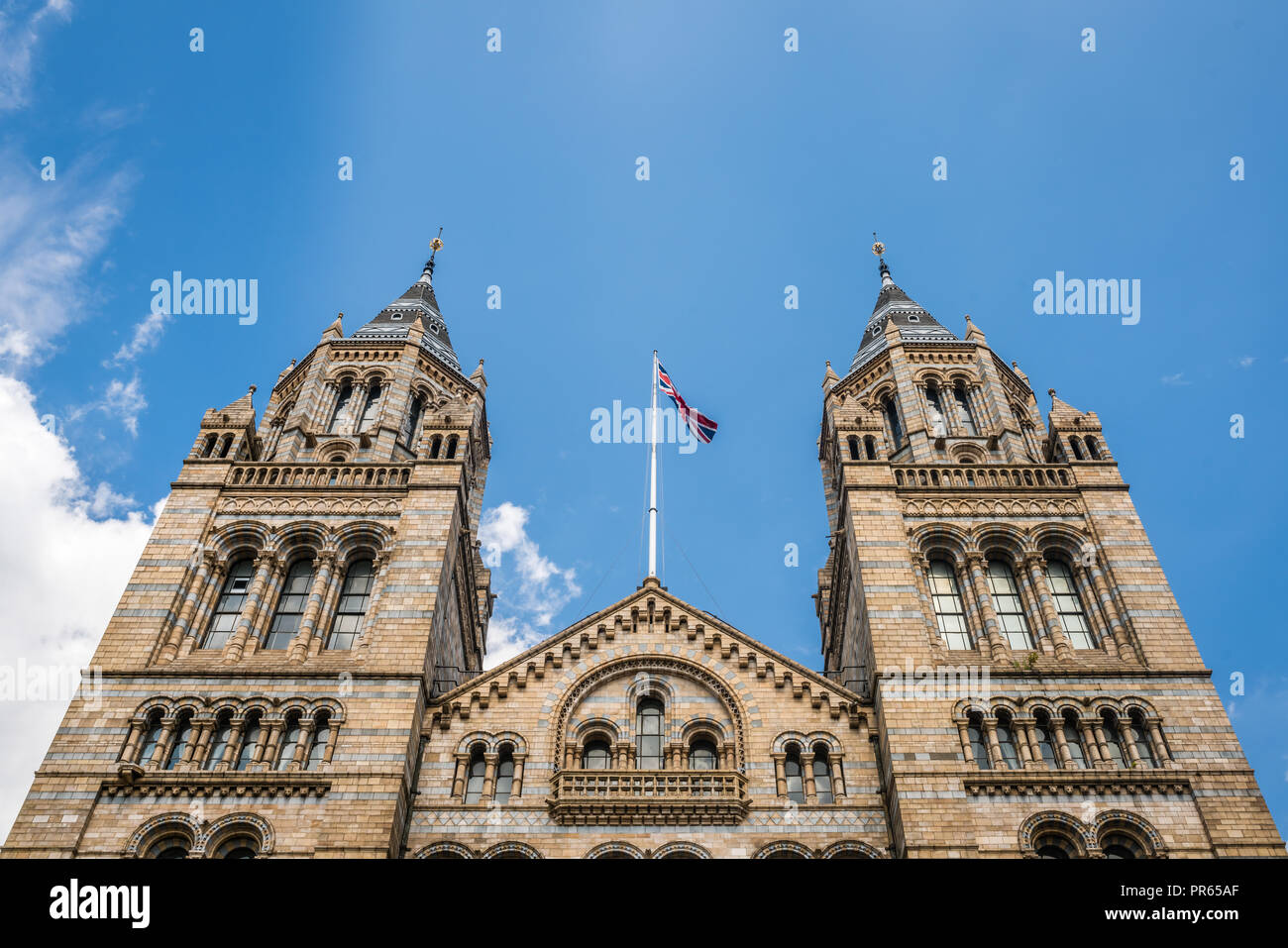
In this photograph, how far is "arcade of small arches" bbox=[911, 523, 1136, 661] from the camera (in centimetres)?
2873

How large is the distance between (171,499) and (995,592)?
23474mm

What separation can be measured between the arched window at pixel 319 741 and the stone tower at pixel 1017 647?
13162 mm

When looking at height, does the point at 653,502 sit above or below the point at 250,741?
above

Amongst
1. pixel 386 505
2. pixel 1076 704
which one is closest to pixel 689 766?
pixel 1076 704

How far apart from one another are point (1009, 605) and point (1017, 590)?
69cm

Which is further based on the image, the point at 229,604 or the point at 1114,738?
the point at 229,604

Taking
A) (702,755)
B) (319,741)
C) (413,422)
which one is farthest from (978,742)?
(413,422)

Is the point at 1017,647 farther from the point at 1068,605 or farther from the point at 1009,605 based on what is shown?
the point at 1068,605

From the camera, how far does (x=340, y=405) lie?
3856 centimetres

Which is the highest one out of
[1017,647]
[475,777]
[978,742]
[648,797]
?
[1017,647]

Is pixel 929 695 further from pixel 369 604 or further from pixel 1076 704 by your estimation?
pixel 369 604

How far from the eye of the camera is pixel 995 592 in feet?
99.8

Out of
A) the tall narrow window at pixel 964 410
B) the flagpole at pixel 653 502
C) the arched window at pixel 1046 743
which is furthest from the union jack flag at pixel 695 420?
the arched window at pixel 1046 743

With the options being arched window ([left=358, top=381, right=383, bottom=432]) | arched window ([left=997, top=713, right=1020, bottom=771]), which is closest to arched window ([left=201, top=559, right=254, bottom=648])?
arched window ([left=358, top=381, right=383, bottom=432])
